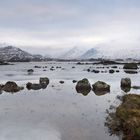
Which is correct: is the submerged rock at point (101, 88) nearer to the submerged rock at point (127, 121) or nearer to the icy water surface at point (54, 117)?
the icy water surface at point (54, 117)

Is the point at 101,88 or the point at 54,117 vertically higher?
the point at 101,88

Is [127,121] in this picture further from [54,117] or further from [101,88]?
[101,88]

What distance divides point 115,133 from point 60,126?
228 inches

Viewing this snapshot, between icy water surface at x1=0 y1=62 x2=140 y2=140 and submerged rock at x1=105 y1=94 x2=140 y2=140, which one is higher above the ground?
submerged rock at x1=105 y1=94 x2=140 y2=140

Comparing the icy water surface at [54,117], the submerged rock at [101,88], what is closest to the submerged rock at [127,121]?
the icy water surface at [54,117]

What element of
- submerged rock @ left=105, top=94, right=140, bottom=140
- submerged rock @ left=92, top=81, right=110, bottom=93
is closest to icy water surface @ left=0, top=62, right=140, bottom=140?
submerged rock @ left=105, top=94, right=140, bottom=140

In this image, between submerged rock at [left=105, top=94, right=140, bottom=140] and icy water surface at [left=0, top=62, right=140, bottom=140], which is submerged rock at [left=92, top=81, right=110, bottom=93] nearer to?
icy water surface at [left=0, top=62, right=140, bottom=140]

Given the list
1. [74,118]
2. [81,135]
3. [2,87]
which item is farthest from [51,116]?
[2,87]

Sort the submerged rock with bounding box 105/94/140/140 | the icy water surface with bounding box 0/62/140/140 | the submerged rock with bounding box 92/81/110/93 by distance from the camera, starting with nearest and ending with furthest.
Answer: the submerged rock with bounding box 105/94/140/140
the icy water surface with bounding box 0/62/140/140
the submerged rock with bounding box 92/81/110/93

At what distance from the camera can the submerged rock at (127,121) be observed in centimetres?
2672

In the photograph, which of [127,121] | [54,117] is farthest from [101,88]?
[127,121]

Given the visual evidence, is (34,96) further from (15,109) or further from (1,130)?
(1,130)

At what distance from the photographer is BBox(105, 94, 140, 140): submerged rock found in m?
26.7

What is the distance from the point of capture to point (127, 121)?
28359 mm
